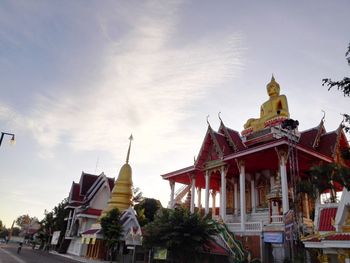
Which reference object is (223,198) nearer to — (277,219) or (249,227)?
(249,227)

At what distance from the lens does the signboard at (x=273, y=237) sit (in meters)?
16.3

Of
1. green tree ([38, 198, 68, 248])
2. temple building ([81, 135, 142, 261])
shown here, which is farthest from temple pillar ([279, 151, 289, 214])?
green tree ([38, 198, 68, 248])

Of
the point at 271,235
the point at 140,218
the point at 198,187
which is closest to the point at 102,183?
the point at 140,218

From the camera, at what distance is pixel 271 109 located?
3034cm

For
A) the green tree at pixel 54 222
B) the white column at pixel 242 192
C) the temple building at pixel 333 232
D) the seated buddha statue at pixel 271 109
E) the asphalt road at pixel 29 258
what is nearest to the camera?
the temple building at pixel 333 232

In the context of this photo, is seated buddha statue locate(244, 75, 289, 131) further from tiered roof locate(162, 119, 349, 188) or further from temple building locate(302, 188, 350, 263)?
temple building locate(302, 188, 350, 263)

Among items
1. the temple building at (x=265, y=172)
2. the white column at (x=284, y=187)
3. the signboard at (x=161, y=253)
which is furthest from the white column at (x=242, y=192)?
the signboard at (x=161, y=253)

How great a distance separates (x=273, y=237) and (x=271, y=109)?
16.2m

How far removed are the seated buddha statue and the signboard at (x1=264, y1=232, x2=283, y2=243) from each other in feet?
43.0

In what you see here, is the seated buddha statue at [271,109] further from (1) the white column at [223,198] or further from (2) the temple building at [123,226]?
(2) the temple building at [123,226]

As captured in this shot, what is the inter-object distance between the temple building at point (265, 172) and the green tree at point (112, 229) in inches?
210

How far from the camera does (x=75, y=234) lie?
122 feet

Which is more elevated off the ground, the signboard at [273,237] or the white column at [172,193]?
the white column at [172,193]

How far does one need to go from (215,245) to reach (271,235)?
3435 millimetres
